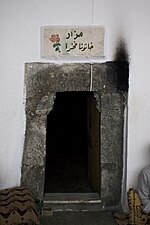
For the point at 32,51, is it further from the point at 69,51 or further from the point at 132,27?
the point at 132,27

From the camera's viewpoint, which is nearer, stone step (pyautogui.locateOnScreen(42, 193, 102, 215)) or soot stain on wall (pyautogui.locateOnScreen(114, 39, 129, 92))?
soot stain on wall (pyautogui.locateOnScreen(114, 39, 129, 92))

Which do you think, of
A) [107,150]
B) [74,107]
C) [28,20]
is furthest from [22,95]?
[74,107]

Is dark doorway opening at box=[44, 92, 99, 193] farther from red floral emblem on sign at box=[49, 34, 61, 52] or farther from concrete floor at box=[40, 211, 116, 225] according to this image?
red floral emblem on sign at box=[49, 34, 61, 52]

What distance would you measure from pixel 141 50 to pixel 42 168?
7.37 feet

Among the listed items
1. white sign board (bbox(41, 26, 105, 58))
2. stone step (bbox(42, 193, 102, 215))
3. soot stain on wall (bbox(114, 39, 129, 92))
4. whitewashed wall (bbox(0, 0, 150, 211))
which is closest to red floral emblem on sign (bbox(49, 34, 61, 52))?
white sign board (bbox(41, 26, 105, 58))

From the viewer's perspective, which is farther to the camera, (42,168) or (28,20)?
(42,168)

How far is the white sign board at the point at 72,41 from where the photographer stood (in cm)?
665

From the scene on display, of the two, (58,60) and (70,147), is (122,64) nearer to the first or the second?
(58,60)

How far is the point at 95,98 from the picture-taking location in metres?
7.13

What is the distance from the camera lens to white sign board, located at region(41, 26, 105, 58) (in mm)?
6648

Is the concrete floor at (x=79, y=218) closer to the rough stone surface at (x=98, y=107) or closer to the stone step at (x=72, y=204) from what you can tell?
the stone step at (x=72, y=204)

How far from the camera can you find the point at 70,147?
38.8ft

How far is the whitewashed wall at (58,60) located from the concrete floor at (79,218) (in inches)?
23.4

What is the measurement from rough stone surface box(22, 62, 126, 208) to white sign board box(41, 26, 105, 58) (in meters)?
0.19
